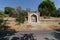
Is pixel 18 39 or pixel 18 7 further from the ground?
pixel 18 7

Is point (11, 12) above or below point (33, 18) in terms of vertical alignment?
above

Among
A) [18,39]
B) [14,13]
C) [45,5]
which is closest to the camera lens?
[18,39]

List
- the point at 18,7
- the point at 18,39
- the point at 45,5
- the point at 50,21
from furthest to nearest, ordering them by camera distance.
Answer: the point at 45,5 → the point at 18,7 → the point at 50,21 → the point at 18,39

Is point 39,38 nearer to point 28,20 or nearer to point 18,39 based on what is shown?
point 18,39

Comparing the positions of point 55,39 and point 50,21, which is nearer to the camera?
point 55,39

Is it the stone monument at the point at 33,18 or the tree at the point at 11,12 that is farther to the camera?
the tree at the point at 11,12

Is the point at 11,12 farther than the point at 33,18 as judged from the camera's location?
Yes

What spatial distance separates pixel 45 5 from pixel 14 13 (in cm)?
1601

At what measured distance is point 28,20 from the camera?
26234mm

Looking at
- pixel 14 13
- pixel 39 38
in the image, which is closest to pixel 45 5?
pixel 14 13

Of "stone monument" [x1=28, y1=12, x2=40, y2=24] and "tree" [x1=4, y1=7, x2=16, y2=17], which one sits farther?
"tree" [x1=4, y1=7, x2=16, y2=17]

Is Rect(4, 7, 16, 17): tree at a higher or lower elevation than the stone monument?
higher

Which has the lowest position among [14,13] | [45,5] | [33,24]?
[33,24]

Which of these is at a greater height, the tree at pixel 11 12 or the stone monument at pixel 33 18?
the tree at pixel 11 12
